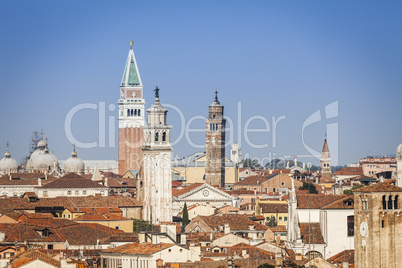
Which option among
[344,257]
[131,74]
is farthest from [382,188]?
[131,74]

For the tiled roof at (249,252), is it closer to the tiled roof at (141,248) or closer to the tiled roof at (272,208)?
the tiled roof at (141,248)

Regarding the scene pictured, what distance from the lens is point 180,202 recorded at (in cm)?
9275

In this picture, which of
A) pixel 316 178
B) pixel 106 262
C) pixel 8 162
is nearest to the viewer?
pixel 106 262

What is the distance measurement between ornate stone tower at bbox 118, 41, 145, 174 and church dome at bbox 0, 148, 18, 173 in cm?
1122

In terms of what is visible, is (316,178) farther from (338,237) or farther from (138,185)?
(338,237)

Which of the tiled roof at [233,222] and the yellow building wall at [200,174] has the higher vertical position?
the yellow building wall at [200,174]

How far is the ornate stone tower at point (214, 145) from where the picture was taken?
112250mm

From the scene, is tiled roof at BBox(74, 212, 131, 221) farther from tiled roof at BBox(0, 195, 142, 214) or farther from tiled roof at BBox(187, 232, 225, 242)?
tiled roof at BBox(187, 232, 225, 242)

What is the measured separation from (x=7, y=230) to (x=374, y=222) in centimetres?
2090

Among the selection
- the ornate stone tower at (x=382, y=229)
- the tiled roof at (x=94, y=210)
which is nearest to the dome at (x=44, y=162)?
the tiled roof at (x=94, y=210)

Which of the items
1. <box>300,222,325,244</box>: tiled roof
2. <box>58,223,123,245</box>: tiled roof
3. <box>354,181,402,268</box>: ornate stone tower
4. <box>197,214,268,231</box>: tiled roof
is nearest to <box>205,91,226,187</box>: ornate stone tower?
<box>197,214,268,231</box>: tiled roof

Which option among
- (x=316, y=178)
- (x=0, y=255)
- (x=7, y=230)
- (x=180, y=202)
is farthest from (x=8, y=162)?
(x=0, y=255)

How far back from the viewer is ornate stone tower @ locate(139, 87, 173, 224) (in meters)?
81.1

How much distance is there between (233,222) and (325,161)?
6718cm
